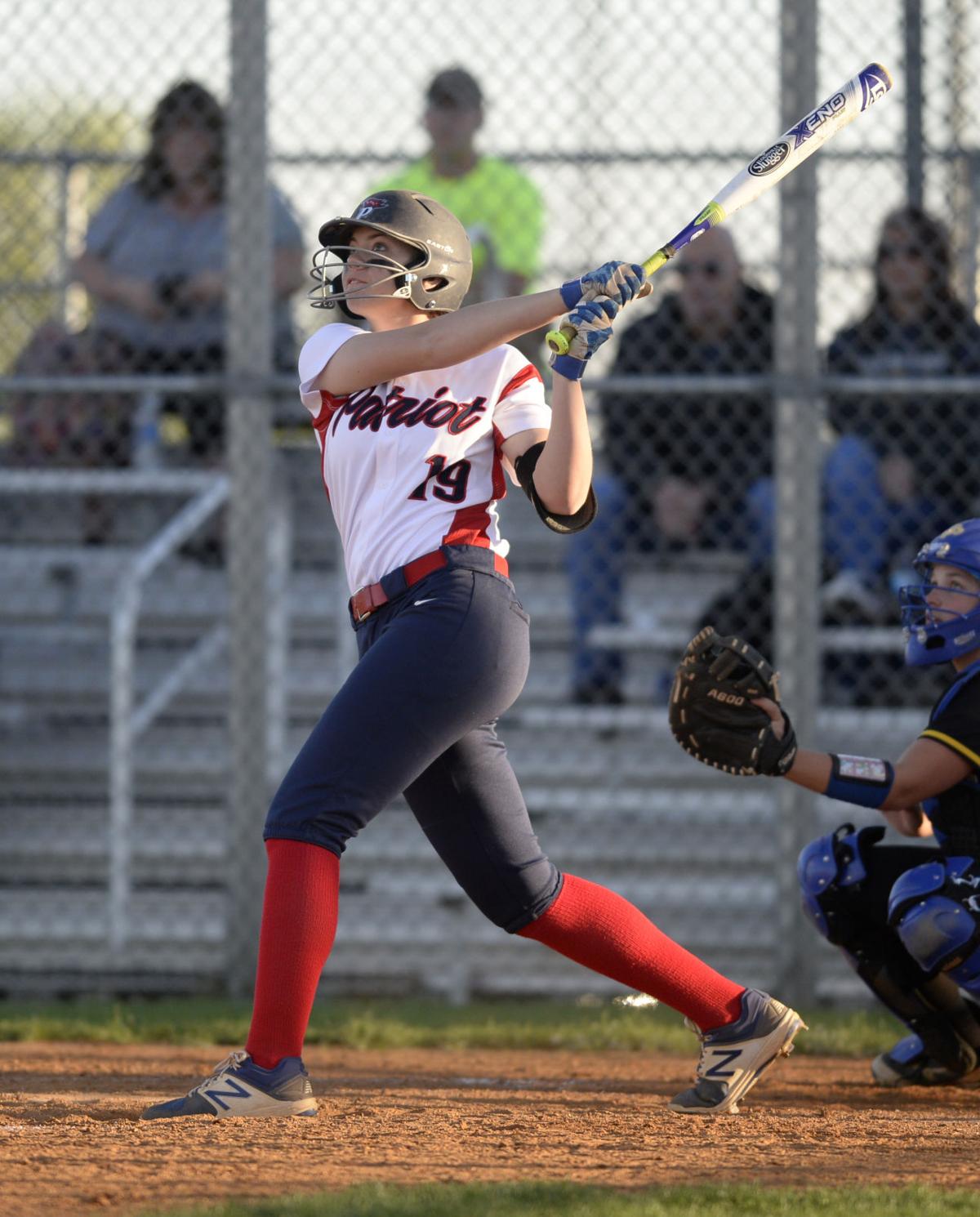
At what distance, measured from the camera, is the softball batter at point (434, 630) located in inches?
127

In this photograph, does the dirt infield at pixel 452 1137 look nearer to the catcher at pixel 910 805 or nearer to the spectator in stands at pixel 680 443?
the catcher at pixel 910 805

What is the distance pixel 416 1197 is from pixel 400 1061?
6.80 feet

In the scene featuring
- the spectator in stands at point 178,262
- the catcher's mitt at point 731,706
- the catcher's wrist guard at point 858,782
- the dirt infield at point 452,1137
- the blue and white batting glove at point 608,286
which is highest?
the spectator in stands at point 178,262

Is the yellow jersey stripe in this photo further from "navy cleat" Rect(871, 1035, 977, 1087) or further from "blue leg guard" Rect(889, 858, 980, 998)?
"navy cleat" Rect(871, 1035, 977, 1087)

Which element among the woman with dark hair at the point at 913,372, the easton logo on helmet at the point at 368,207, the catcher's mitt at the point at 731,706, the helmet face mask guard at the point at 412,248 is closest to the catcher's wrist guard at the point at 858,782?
the catcher's mitt at the point at 731,706

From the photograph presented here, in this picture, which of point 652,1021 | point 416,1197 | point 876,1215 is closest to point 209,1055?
point 652,1021

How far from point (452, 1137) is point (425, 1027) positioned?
86.1 inches

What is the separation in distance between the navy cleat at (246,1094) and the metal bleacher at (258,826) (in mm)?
2518

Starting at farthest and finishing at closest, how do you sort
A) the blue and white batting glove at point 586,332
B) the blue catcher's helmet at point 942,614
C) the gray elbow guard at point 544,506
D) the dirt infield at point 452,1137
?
the blue catcher's helmet at point 942,614 < the gray elbow guard at point 544,506 < the blue and white batting glove at point 586,332 < the dirt infield at point 452,1137

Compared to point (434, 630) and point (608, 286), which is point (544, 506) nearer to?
point (434, 630)

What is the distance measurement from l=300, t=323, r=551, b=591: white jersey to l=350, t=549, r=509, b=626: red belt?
0.7 inches

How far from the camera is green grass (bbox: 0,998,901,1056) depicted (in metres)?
5.01

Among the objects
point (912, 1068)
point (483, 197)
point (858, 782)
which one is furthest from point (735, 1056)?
point (483, 197)

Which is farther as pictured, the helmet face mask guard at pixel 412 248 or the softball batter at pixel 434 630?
the helmet face mask guard at pixel 412 248
